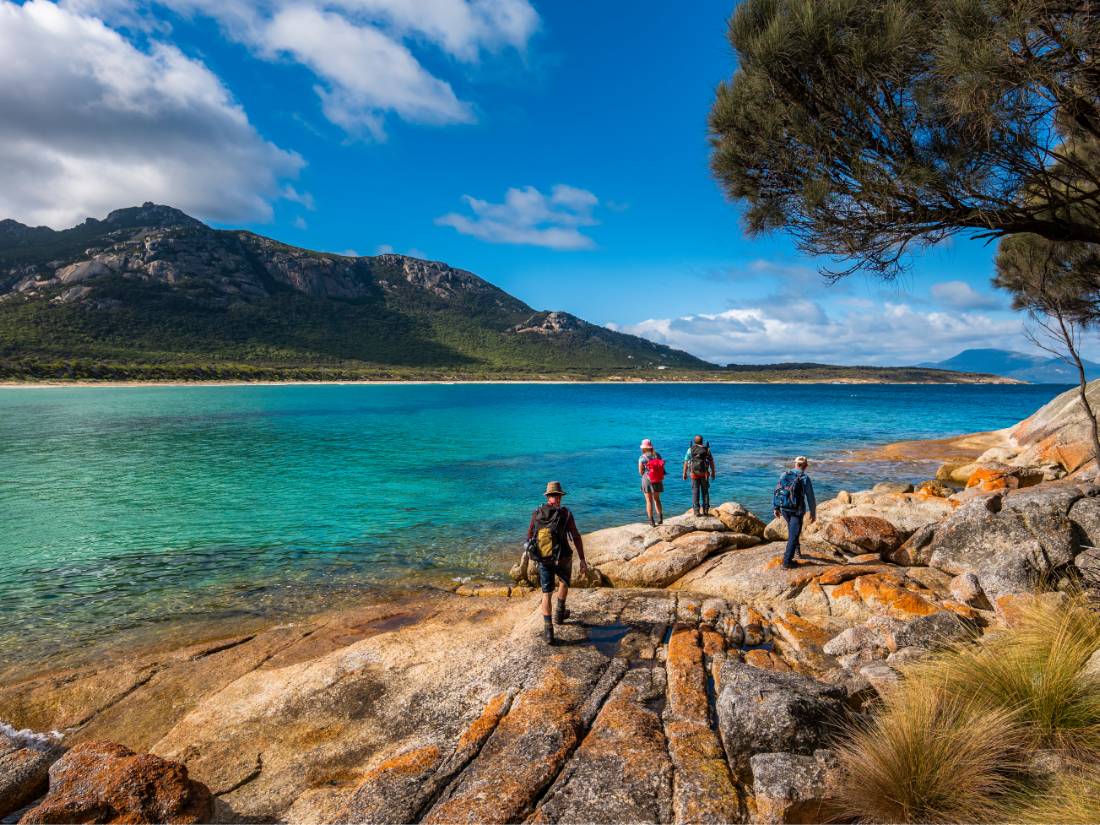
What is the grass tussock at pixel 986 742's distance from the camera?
406 centimetres

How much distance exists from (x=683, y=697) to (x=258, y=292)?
21028 cm

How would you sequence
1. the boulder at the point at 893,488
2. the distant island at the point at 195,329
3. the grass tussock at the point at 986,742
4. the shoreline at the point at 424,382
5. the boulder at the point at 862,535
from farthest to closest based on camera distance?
the distant island at the point at 195,329 → the shoreline at the point at 424,382 → the boulder at the point at 893,488 → the boulder at the point at 862,535 → the grass tussock at the point at 986,742

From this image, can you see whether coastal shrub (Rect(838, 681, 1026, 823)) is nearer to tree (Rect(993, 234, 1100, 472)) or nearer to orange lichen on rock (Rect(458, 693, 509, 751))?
orange lichen on rock (Rect(458, 693, 509, 751))

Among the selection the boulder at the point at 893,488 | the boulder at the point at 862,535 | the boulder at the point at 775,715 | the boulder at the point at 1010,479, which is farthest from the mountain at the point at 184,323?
the boulder at the point at 1010,479

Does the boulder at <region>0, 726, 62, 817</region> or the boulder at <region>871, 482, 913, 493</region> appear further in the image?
the boulder at <region>871, 482, 913, 493</region>

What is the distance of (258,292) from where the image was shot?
18525 cm

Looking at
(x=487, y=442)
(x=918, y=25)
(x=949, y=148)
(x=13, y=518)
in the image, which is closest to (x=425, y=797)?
(x=949, y=148)

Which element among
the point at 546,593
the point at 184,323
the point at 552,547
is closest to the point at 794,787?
the point at 546,593

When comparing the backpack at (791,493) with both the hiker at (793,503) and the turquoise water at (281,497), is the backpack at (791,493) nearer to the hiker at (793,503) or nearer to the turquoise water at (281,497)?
the hiker at (793,503)

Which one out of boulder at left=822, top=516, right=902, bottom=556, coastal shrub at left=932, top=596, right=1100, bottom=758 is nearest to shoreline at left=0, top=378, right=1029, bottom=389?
boulder at left=822, top=516, right=902, bottom=556

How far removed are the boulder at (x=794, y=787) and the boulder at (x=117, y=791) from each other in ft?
17.0

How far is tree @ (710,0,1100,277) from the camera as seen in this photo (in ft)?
20.5

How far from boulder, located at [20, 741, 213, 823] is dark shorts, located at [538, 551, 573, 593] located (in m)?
5.04

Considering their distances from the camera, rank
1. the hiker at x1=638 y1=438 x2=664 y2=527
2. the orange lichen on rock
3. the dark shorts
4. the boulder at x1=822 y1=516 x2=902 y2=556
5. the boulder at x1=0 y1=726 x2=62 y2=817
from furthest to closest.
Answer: the hiker at x1=638 y1=438 x2=664 y2=527
the boulder at x1=822 y1=516 x2=902 y2=556
the dark shorts
the orange lichen on rock
the boulder at x1=0 y1=726 x2=62 y2=817
